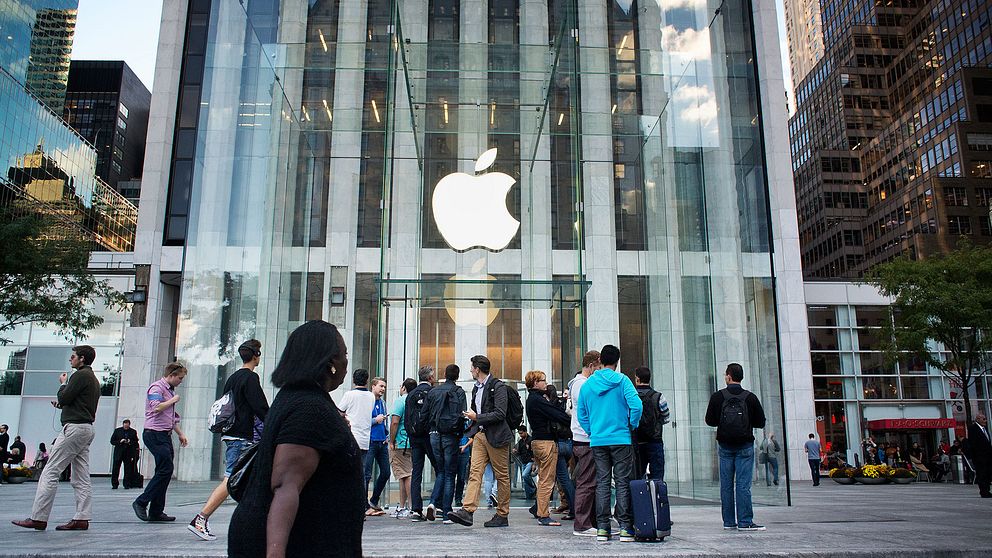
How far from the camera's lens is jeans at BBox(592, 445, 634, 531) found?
8250 mm

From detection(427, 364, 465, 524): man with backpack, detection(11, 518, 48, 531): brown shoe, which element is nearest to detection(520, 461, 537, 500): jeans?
detection(427, 364, 465, 524): man with backpack

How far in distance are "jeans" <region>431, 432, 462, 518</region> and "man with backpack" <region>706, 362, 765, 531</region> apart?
10.9 ft

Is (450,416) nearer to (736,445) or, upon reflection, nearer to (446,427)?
(446,427)

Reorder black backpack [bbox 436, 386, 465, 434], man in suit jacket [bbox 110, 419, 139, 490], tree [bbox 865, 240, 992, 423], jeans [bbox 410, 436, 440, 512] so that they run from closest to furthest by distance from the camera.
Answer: black backpack [bbox 436, 386, 465, 434] < jeans [bbox 410, 436, 440, 512] < man in suit jacket [bbox 110, 419, 139, 490] < tree [bbox 865, 240, 992, 423]

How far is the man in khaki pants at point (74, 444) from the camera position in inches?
320

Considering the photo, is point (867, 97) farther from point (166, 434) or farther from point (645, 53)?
point (166, 434)

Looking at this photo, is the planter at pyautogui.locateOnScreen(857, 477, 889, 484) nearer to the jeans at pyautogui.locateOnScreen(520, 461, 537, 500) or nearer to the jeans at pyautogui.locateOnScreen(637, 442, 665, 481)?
the jeans at pyautogui.locateOnScreen(520, 461, 537, 500)

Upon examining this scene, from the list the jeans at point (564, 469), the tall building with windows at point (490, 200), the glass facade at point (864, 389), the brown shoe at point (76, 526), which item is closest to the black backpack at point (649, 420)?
the jeans at point (564, 469)

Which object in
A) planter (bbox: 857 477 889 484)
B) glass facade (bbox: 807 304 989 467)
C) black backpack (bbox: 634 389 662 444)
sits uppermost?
glass facade (bbox: 807 304 989 467)

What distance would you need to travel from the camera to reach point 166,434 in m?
9.49

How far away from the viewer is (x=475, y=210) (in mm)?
14695

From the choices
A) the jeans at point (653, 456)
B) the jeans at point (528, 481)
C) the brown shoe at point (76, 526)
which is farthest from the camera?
the jeans at point (528, 481)

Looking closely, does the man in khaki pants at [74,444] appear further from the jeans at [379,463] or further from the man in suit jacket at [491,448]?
the man in suit jacket at [491,448]

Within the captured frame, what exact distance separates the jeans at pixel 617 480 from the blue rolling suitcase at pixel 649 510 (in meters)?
0.14
